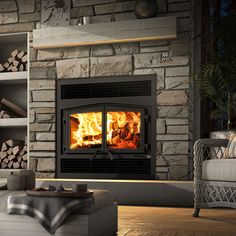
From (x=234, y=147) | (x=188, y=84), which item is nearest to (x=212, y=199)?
(x=234, y=147)

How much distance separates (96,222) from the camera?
214cm

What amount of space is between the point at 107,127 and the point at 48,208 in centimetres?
213

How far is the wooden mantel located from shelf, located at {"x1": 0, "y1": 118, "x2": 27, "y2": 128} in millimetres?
766

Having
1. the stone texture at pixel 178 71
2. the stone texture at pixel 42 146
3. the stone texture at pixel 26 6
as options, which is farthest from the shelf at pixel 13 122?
the stone texture at pixel 178 71

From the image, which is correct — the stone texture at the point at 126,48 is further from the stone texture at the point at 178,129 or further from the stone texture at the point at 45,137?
the stone texture at the point at 45,137

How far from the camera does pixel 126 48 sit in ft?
13.7

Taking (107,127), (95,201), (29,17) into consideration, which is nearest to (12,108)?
(29,17)

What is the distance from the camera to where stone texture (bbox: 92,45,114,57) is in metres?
4.21

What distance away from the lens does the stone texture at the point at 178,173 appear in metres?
3.97

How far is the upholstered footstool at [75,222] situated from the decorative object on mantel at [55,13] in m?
2.50

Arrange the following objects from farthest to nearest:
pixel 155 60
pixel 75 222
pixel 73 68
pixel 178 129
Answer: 1. pixel 73 68
2. pixel 155 60
3. pixel 178 129
4. pixel 75 222

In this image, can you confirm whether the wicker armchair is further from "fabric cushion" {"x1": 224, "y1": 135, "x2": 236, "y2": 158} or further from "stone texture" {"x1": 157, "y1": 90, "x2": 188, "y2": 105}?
"stone texture" {"x1": 157, "y1": 90, "x2": 188, "y2": 105}

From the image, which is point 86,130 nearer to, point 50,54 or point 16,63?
point 50,54

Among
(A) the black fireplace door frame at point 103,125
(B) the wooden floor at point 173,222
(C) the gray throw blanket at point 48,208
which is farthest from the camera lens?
(A) the black fireplace door frame at point 103,125
